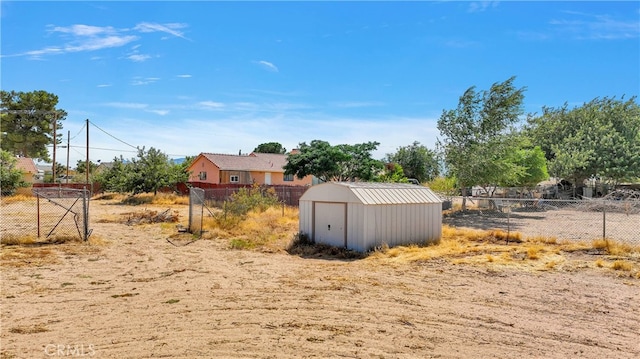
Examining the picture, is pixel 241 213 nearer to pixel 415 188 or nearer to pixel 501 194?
pixel 415 188

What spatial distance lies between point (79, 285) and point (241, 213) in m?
10.7

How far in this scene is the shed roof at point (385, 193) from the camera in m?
12.8

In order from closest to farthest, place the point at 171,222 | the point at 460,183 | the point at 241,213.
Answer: the point at 241,213, the point at 171,222, the point at 460,183

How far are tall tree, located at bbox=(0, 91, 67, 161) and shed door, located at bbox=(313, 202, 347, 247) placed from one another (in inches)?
1959

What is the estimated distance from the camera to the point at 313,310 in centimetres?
685

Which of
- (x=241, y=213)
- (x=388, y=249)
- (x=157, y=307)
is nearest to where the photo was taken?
(x=157, y=307)

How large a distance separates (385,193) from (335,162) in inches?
800

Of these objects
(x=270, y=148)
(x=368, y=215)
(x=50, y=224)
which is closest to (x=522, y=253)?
(x=368, y=215)

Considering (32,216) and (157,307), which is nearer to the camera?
(157,307)

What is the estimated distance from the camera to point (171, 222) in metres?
21.1

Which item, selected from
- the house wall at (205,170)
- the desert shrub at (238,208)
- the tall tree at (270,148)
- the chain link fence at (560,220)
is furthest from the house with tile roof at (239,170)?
the tall tree at (270,148)

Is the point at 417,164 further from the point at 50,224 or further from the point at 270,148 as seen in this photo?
the point at 50,224

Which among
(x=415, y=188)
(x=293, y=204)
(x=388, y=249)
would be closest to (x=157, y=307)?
(x=388, y=249)

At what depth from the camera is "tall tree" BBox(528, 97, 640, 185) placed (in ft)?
109
